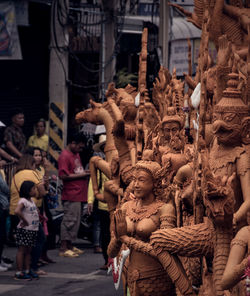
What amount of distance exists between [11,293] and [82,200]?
3.99 metres

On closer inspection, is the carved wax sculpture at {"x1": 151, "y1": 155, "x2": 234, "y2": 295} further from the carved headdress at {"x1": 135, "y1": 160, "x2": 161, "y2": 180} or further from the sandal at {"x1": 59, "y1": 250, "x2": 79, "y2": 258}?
the sandal at {"x1": 59, "y1": 250, "x2": 79, "y2": 258}

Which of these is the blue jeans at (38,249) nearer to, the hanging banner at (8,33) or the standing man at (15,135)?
the standing man at (15,135)

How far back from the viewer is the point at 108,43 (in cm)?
2027

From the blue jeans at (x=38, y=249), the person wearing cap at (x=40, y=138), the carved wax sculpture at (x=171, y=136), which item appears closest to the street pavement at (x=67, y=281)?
the blue jeans at (x=38, y=249)

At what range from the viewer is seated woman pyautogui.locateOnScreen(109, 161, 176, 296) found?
8820 mm

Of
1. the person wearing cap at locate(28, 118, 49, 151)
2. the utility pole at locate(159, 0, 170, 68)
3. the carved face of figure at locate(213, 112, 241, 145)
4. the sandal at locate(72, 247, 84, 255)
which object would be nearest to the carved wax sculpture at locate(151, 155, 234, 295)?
the carved face of figure at locate(213, 112, 241, 145)

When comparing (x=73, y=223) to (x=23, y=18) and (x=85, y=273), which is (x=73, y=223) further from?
(x=23, y=18)

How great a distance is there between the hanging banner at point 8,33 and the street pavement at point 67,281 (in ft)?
14.4

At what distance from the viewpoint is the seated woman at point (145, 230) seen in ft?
28.9

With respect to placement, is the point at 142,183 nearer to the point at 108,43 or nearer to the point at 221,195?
the point at 221,195

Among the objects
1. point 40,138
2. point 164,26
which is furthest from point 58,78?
point 164,26

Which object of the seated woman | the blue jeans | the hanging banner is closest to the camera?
the seated woman

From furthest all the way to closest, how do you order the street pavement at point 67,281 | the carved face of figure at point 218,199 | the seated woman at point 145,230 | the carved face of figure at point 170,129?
the street pavement at point 67,281, the carved face of figure at point 170,129, the seated woman at point 145,230, the carved face of figure at point 218,199

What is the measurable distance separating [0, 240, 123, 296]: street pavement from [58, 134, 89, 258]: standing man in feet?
1.20
